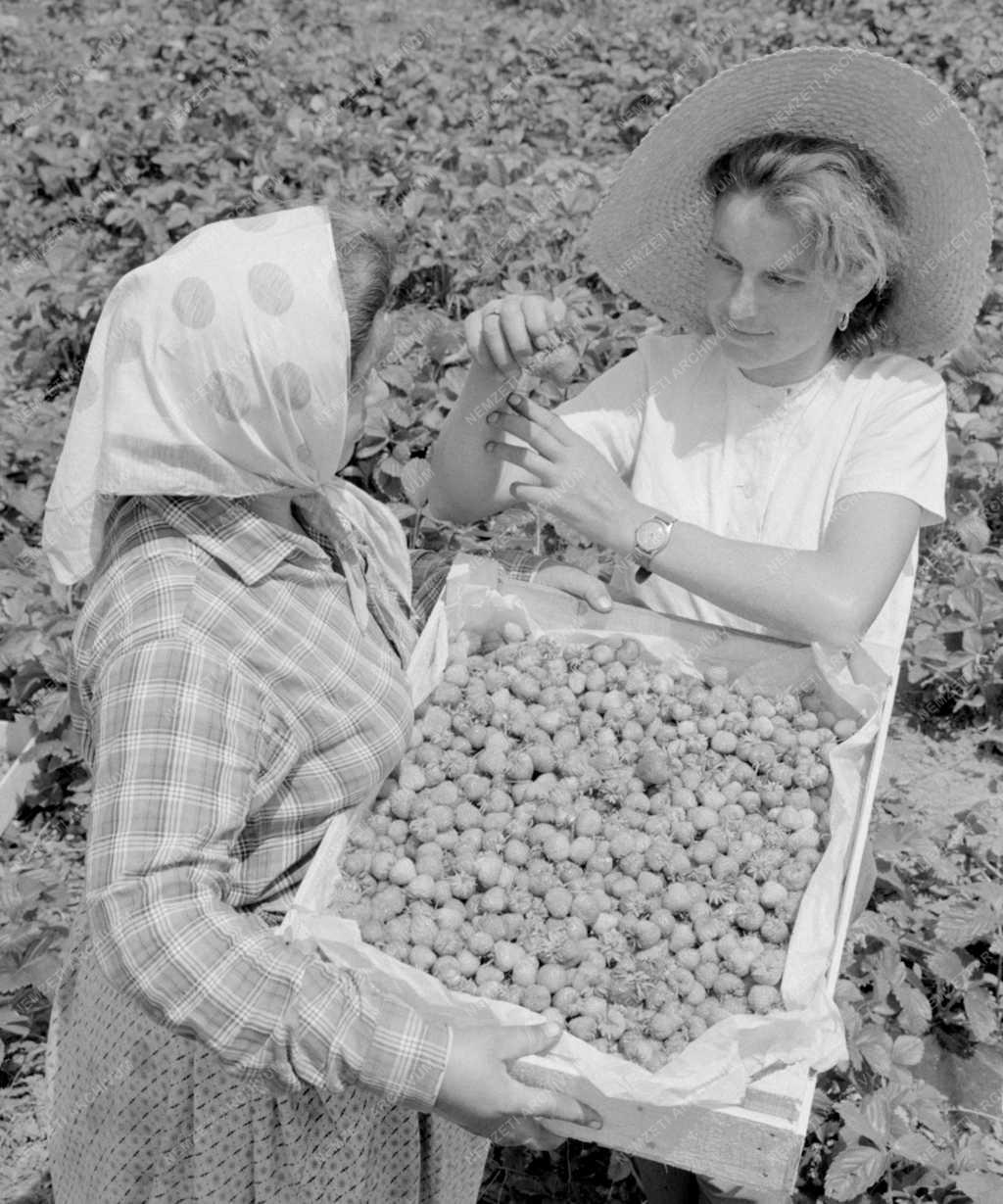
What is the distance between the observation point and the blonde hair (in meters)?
1.84

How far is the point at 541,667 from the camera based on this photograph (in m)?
1.95

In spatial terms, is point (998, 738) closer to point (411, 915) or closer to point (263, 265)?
point (411, 915)

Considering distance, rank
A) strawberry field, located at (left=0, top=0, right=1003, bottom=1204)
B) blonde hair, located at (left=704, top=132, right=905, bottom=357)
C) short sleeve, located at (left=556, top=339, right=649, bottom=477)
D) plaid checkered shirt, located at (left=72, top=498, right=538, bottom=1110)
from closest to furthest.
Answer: plaid checkered shirt, located at (left=72, top=498, right=538, bottom=1110)
strawberry field, located at (left=0, top=0, right=1003, bottom=1204)
blonde hair, located at (left=704, top=132, right=905, bottom=357)
short sleeve, located at (left=556, top=339, right=649, bottom=477)

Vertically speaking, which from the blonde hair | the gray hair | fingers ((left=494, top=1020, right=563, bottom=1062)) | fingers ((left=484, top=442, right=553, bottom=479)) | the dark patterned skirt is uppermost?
the blonde hair

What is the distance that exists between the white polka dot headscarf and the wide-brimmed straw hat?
80cm

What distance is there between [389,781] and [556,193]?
408 cm

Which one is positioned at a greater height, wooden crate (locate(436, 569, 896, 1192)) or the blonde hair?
the blonde hair

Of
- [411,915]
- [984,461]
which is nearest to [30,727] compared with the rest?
[411,915]

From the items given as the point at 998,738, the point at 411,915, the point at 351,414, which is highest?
the point at 351,414

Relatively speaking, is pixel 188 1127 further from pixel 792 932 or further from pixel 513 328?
pixel 513 328

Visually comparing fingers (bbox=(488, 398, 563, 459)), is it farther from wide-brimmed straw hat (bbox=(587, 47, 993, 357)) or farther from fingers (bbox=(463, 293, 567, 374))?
wide-brimmed straw hat (bbox=(587, 47, 993, 357))

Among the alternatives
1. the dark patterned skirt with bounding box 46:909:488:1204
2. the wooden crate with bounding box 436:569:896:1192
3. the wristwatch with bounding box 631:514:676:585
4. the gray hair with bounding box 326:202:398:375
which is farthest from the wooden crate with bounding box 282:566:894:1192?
the gray hair with bounding box 326:202:398:375

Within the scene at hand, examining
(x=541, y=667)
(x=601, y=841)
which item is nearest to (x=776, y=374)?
(x=541, y=667)

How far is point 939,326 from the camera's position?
209 centimetres
